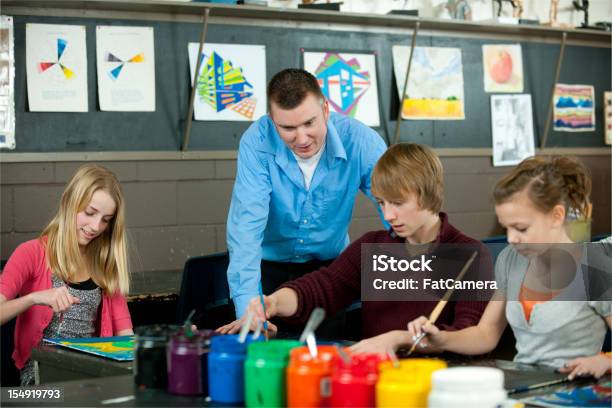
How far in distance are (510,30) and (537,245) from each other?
3452mm

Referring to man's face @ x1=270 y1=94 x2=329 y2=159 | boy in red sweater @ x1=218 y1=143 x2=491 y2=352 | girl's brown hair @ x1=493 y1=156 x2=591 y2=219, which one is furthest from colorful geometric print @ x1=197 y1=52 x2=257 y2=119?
girl's brown hair @ x1=493 y1=156 x2=591 y2=219

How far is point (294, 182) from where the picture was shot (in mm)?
2855

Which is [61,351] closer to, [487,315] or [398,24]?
[487,315]

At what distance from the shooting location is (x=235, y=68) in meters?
4.28

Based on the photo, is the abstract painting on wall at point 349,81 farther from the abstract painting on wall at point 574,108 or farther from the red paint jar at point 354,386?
Result: the red paint jar at point 354,386

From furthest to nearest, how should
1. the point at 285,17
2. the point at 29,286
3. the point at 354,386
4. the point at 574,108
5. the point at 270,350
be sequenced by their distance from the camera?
1. the point at 574,108
2. the point at 285,17
3. the point at 29,286
4. the point at 270,350
5. the point at 354,386

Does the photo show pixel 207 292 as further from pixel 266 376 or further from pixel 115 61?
pixel 266 376

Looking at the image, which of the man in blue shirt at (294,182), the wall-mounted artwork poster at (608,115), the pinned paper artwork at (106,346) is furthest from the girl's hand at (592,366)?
the wall-mounted artwork poster at (608,115)

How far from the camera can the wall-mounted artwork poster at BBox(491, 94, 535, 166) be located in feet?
16.6

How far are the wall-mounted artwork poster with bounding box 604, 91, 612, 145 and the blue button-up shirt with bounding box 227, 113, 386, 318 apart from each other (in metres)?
3.03

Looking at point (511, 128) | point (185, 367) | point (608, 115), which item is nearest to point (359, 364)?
point (185, 367)

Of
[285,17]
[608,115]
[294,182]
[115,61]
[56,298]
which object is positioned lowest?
[56,298]

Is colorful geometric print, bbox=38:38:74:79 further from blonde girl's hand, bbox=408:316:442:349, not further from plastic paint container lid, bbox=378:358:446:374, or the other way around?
plastic paint container lid, bbox=378:358:446:374

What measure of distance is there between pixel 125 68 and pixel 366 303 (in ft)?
7.06
